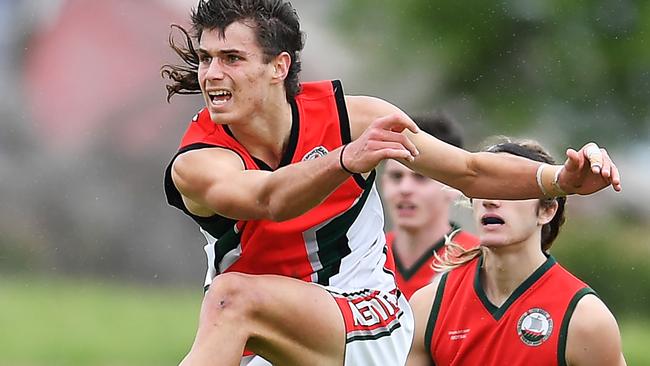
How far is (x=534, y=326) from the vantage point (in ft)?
18.8

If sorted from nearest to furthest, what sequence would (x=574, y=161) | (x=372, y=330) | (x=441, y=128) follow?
(x=574, y=161)
(x=372, y=330)
(x=441, y=128)

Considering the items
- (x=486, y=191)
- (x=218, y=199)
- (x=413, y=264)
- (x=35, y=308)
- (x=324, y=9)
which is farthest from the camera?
(x=324, y=9)

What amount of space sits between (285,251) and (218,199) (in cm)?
55

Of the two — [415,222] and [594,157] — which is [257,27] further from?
[415,222]

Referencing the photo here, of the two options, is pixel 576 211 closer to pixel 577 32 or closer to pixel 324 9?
pixel 577 32

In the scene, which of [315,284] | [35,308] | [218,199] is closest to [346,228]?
[315,284]

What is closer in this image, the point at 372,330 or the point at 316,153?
the point at 316,153

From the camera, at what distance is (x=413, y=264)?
762cm

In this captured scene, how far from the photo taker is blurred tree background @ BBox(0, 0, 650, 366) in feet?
48.5

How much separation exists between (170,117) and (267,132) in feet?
35.7

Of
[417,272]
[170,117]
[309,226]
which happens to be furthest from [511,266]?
[170,117]

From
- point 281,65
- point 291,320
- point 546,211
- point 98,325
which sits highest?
point 281,65

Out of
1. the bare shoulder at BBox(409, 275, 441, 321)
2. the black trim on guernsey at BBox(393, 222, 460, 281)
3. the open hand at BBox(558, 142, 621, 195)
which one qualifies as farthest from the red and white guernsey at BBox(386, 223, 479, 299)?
the open hand at BBox(558, 142, 621, 195)

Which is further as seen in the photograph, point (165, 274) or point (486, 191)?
point (165, 274)
